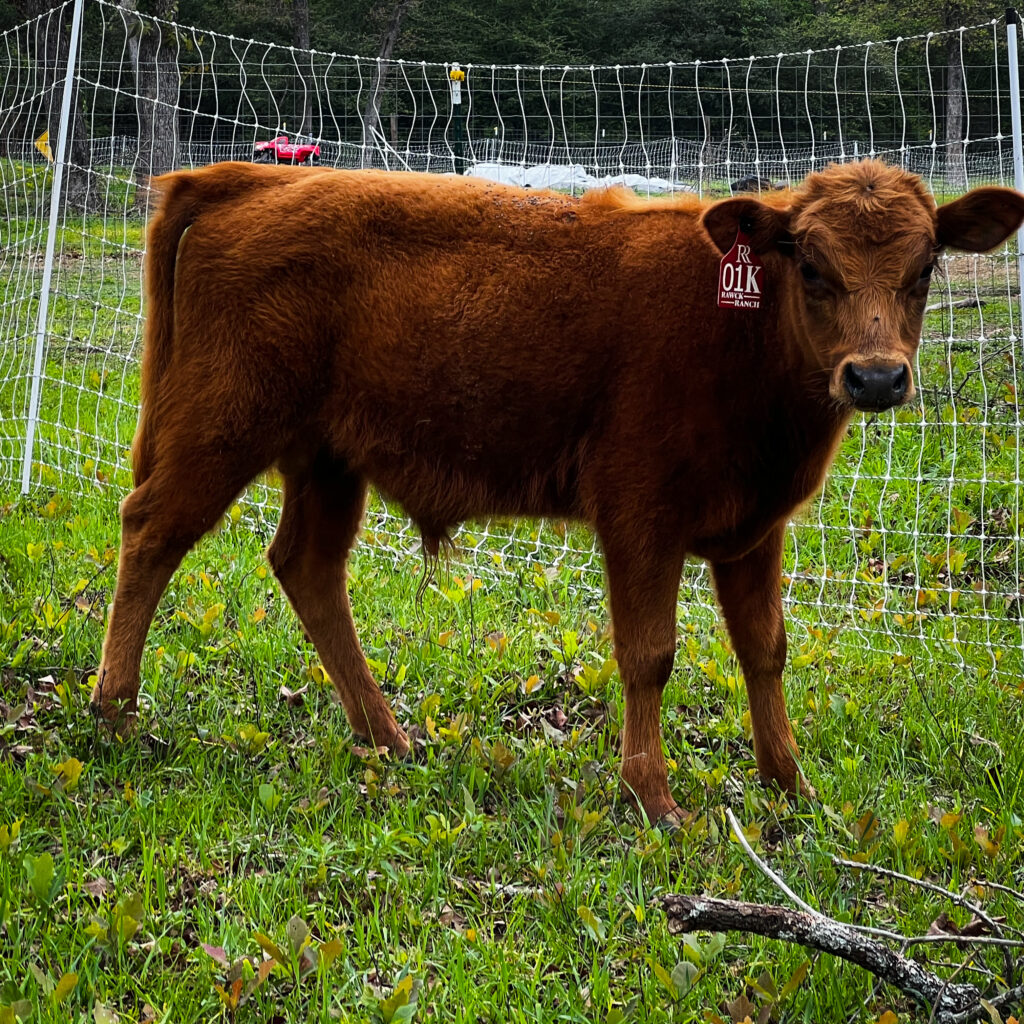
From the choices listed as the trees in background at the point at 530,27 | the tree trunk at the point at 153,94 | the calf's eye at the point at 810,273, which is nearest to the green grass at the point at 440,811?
the calf's eye at the point at 810,273

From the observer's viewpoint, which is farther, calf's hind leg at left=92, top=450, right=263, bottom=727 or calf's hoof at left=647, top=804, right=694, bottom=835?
calf's hind leg at left=92, top=450, right=263, bottom=727

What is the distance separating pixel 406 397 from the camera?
429 centimetres

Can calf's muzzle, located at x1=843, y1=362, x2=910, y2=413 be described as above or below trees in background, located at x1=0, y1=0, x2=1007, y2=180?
below

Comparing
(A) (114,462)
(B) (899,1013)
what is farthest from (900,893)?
(A) (114,462)

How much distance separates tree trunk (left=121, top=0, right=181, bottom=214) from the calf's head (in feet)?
8.05

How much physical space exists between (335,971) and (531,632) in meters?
2.55

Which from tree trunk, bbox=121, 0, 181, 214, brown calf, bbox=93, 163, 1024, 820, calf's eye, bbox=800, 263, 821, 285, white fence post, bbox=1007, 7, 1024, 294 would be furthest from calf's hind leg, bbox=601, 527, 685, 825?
tree trunk, bbox=121, 0, 181, 214

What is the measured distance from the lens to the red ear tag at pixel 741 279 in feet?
13.1

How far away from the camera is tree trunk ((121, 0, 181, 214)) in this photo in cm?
789

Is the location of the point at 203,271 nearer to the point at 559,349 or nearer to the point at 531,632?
the point at 559,349

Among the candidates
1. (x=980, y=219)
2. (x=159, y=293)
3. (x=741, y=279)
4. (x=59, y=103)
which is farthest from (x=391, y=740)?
(x=59, y=103)

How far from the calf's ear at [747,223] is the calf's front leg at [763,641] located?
3.34ft

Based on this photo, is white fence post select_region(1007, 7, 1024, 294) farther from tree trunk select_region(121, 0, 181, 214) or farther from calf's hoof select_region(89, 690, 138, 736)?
calf's hoof select_region(89, 690, 138, 736)

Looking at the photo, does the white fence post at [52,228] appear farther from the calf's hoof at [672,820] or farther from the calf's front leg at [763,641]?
the calf's hoof at [672,820]
